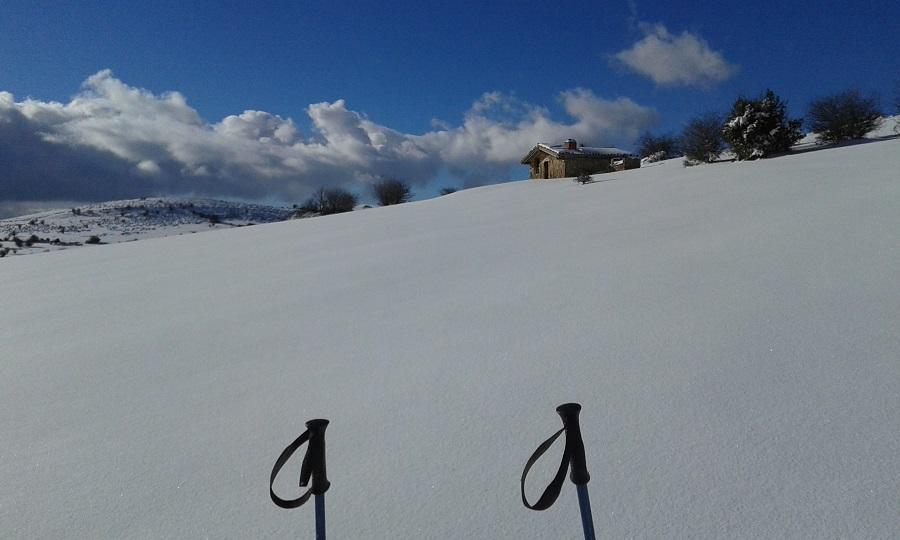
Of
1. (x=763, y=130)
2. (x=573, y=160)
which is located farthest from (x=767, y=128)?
(x=573, y=160)

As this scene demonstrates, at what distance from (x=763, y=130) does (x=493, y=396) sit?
16.4 m

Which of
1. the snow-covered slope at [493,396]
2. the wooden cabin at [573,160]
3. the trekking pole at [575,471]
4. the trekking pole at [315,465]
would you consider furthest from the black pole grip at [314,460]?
the wooden cabin at [573,160]

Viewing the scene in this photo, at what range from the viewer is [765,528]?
1203 mm

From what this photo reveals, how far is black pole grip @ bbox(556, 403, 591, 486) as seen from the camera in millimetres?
824

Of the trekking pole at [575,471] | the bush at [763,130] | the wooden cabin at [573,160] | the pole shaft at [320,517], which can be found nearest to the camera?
the trekking pole at [575,471]

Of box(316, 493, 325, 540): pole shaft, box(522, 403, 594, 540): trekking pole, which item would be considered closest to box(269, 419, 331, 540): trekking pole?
box(316, 493, 325, 540): pole shaft

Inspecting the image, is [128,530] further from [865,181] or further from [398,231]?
[865,181]

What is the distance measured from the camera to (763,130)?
14.4 meters

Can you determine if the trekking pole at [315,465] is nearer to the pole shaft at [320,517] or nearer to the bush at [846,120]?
the pole shaft at [320,517]

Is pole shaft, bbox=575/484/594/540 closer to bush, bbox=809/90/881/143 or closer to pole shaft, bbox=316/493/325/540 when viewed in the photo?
pole shaft, bbox=316/493/325/540

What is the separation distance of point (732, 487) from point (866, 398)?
0.75 m

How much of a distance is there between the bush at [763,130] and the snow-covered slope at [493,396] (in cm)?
1172

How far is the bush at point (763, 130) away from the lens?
14.3 m

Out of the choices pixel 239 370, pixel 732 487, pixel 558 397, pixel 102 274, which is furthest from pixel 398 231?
pixel 732 487
